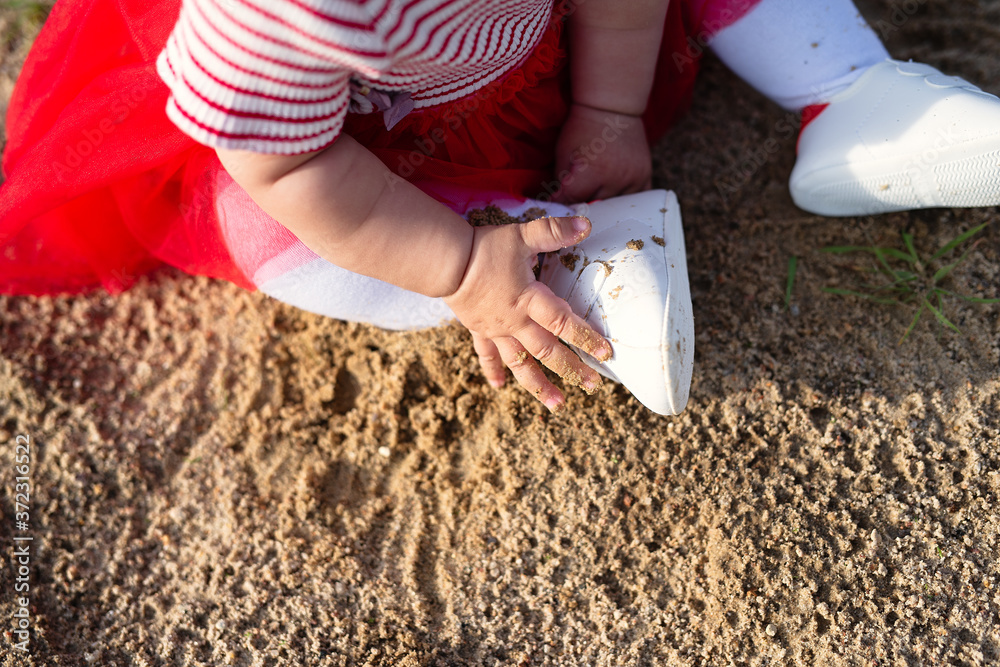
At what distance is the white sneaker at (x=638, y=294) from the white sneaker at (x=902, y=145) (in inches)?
10.8

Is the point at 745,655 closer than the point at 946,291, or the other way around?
the point at 745,655

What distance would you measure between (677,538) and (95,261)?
106 cm

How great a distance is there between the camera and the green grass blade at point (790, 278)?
108cm

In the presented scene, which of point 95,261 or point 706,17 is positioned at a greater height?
point 706,17

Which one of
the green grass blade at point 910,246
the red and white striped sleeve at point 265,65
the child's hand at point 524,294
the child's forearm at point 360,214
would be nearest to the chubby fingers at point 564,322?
the child's hand at point 524,294

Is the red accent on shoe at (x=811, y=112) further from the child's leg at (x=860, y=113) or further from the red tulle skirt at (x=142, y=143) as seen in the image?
the red tulle skirt at (x=142, y=143)

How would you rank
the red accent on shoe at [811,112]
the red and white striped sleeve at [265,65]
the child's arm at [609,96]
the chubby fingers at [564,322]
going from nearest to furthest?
the red and white striped sleeve at [265,65] → the chubby fingers at [564,322] → the child's arm at [609,96] → the red accent on shoe at [811,112]

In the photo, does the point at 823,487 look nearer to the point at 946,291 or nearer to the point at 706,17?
the point at 946,291

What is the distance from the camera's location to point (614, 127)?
104cm

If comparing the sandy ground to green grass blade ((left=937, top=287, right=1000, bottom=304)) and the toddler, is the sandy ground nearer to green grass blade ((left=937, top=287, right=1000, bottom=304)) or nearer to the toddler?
green grass blade ((left=937, top=287, right=1000, bottom=304))

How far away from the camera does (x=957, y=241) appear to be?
3.48 feet

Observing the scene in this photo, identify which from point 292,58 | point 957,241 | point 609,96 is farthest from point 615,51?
point 957,241

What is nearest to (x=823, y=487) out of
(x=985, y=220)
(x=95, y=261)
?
(x=985, y=220)

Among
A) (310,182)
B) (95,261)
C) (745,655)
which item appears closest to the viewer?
(310,182)
